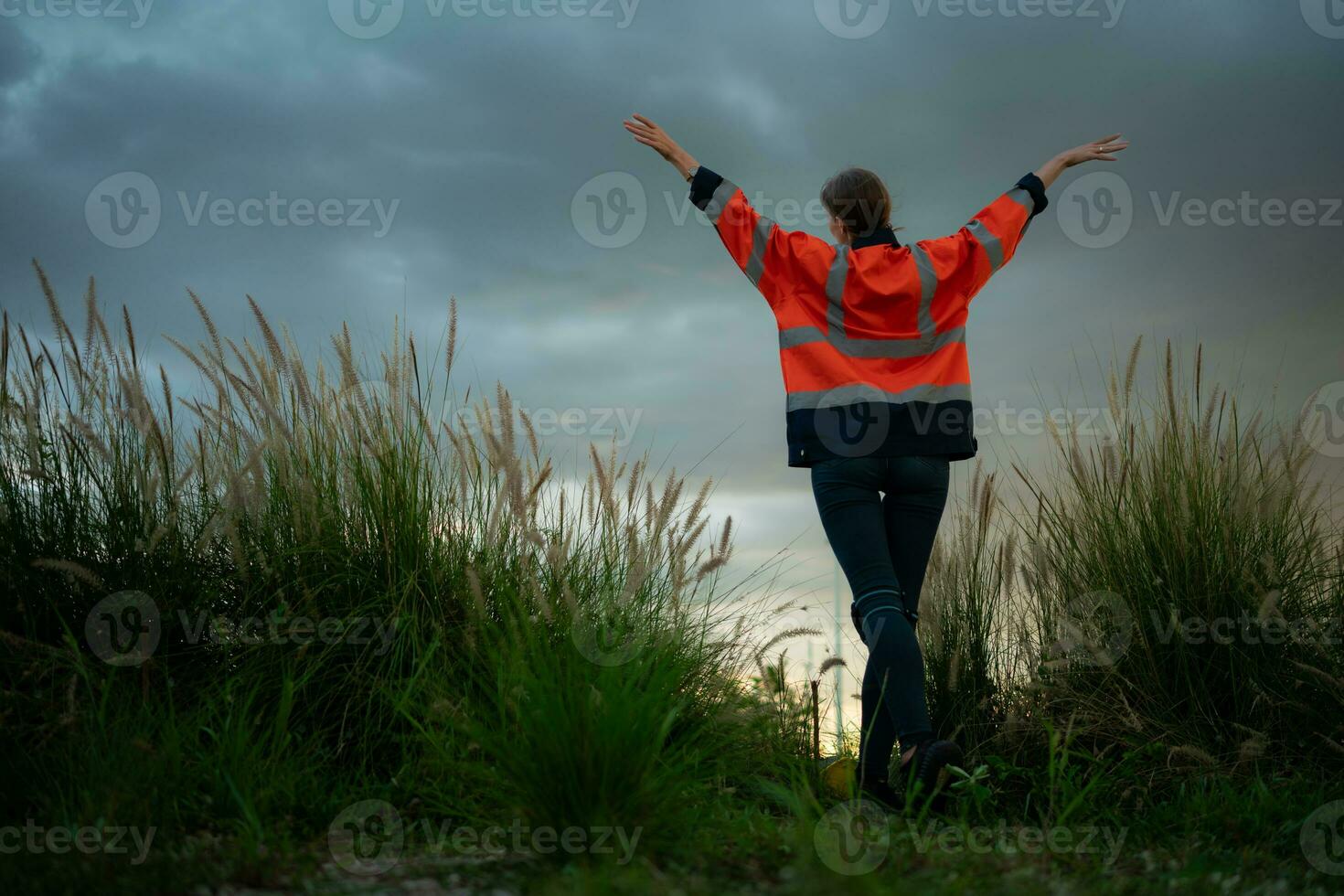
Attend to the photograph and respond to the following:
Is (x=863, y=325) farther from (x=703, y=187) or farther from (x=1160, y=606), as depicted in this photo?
(x=1160, y=606)

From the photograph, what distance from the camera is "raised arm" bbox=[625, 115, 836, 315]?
3018 mm

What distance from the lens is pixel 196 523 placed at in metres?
3.22

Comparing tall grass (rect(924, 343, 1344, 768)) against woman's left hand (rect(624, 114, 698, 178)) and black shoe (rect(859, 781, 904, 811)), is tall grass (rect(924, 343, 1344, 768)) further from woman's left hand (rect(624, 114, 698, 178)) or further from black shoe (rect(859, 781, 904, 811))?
woman's left hand (rect(624, 114, 698, 178))

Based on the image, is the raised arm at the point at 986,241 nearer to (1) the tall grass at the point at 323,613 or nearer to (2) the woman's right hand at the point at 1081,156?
(2) the woman's right hand at the point at 1081,156

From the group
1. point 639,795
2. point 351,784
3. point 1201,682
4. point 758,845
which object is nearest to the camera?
point 639,795

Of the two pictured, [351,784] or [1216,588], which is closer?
[351,784]

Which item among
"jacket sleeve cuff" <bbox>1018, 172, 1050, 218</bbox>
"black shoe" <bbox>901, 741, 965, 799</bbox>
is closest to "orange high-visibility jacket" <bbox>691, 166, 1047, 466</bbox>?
"jacket sleeve cuff" <bbox>1018, 172, 1050, 218</bbox>

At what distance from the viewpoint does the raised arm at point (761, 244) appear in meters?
3.02

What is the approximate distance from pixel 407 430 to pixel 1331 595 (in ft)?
10.7

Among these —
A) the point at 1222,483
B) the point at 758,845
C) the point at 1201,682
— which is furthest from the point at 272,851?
the point at 1222,483

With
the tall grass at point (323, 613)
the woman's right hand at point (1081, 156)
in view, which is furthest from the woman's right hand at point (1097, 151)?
the tall grass at point (323, 613)

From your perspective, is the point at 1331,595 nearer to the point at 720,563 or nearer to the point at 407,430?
the point at 720,563

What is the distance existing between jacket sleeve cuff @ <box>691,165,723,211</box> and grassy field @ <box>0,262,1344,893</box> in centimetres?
88

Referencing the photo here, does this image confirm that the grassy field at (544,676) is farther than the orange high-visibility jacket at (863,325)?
No
